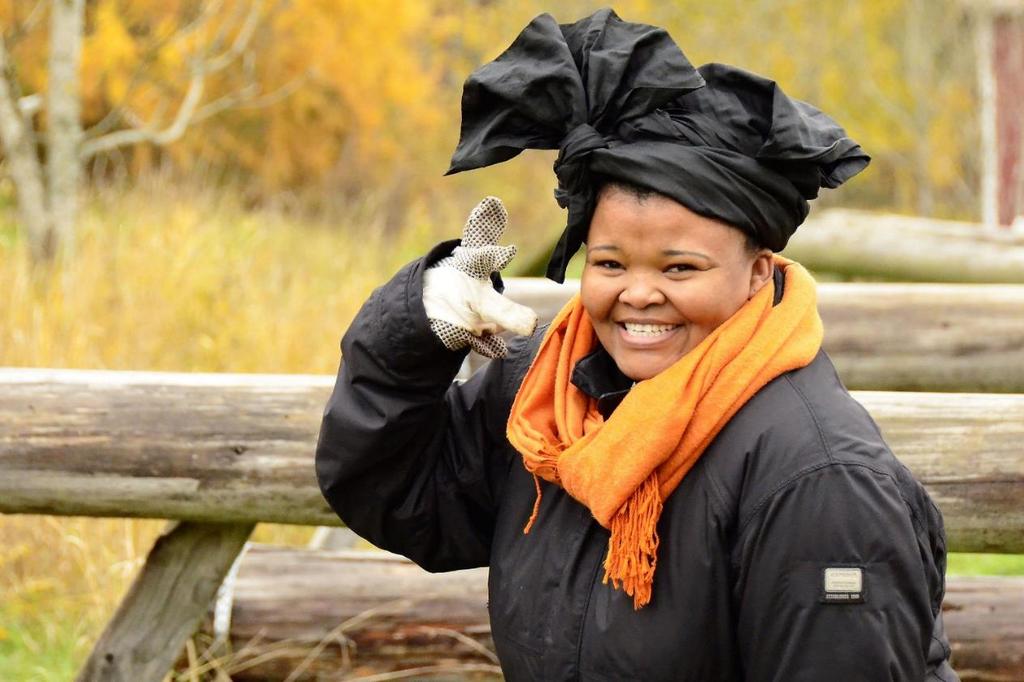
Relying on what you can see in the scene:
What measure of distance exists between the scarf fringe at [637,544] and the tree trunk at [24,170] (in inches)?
204

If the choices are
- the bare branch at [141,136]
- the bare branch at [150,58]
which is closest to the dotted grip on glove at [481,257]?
the bare branch at [150,58]

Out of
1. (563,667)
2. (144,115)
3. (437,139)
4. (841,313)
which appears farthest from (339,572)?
(437,139)

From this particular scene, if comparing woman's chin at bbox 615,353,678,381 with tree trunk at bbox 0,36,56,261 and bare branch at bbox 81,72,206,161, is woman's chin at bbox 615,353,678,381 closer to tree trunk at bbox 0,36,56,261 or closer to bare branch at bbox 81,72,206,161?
tree trunk at bbox 0,36,56,261

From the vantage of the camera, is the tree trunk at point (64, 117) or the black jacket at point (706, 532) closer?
the black jacket at point (706, 532)

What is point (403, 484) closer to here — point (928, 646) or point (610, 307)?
point (610, 307)

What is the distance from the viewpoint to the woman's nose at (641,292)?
188 centimetres

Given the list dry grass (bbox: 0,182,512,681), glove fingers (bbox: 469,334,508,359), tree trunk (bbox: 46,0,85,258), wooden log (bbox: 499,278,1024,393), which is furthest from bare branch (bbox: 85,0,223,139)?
glove fingers (bbox: 469,334,508,359)

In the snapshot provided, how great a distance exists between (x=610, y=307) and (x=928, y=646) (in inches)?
26.0

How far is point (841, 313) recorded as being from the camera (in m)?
3.79

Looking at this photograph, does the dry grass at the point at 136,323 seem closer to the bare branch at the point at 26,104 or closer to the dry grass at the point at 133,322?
the dry grass at the point at 133,322

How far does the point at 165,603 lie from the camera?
9.58 ft

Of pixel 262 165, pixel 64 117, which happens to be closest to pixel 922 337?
pixel 64 117

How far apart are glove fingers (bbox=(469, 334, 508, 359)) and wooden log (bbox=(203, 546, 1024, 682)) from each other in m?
1.12

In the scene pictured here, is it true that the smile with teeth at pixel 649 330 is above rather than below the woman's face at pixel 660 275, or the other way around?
below
